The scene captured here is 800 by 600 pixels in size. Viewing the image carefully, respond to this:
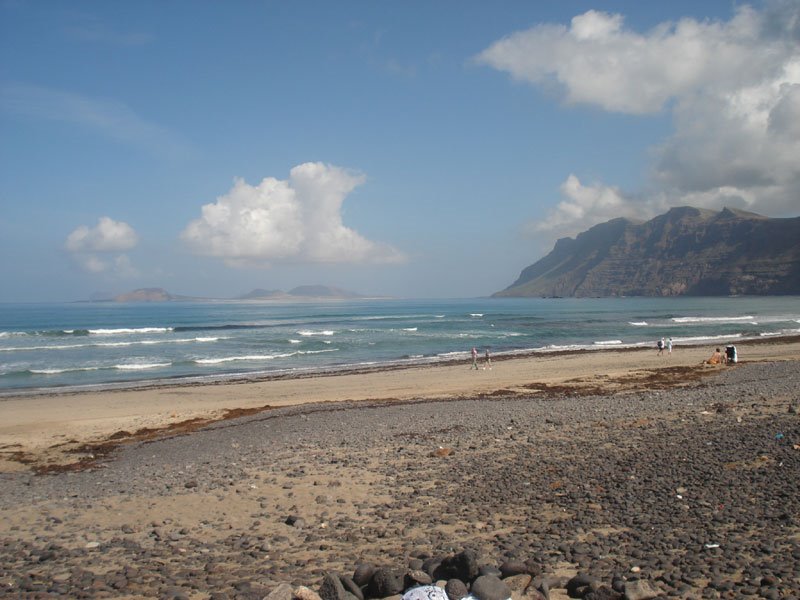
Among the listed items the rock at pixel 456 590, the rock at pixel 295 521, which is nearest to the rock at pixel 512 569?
the rock at pixel 456 590

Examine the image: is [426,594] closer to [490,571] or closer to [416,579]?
[416,579]

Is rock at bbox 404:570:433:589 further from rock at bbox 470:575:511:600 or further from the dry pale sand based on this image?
the dry pale sand

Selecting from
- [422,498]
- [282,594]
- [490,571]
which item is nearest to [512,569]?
[490,571]

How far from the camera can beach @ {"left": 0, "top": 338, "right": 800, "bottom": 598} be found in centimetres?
525

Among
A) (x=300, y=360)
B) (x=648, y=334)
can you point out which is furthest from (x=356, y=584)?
(x=648, y=334)

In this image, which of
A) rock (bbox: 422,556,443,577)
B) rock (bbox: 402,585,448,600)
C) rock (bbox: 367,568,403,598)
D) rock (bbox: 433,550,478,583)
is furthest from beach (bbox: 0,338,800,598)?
rock (bbox: 402,585,448,600)

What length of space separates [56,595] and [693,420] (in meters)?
10.3

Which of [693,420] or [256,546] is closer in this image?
[256,546]

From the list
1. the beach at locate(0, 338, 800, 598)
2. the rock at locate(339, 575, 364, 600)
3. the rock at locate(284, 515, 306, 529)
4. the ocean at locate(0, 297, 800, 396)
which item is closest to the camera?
the rock at locate(339, 575, 364, 600)

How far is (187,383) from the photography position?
90.3 ft

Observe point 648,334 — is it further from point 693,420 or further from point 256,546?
point 256,546

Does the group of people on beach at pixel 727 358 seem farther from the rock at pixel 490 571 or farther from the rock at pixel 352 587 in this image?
the rock at pixel 352 587

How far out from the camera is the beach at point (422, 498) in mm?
5250

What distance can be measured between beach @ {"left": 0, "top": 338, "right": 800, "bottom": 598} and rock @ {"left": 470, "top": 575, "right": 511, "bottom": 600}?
480mm
